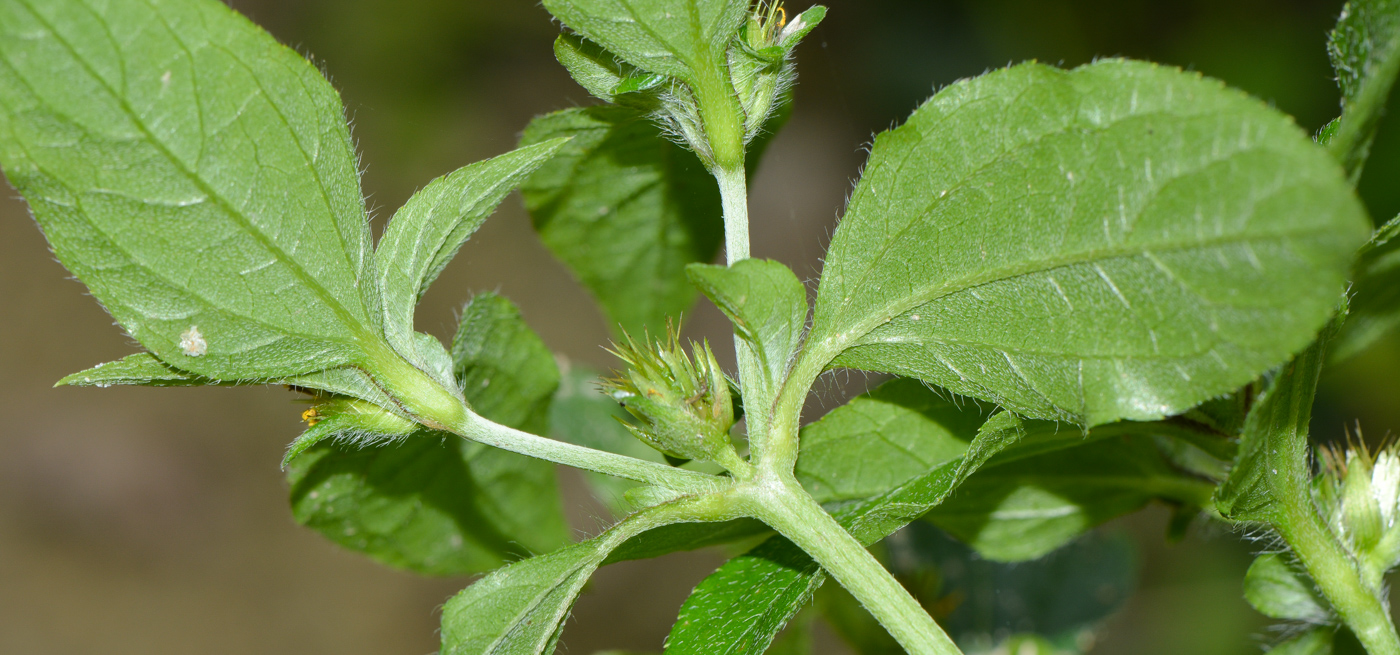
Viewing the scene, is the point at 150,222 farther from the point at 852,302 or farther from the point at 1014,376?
the point at 1014,376

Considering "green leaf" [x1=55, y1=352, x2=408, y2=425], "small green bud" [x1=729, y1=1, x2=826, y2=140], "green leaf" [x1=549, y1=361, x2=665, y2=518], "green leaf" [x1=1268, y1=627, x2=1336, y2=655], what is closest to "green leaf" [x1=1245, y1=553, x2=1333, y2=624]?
"green leaf" [x1=1268, y1=627, x2=1336, y2=655]

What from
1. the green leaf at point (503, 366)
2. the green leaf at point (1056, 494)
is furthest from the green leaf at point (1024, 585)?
the green leaf at point (503, 366)

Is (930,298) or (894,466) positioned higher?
(930,298)

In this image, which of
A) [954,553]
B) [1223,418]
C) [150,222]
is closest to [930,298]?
[1223,418]

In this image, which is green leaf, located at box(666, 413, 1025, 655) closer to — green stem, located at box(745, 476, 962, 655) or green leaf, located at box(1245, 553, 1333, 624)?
green stem, located at box(745, 476, 962, 655)

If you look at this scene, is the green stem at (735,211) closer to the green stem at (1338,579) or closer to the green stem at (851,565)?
the green stem at (851,565)

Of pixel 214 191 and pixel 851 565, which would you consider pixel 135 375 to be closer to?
pixel 214 191
